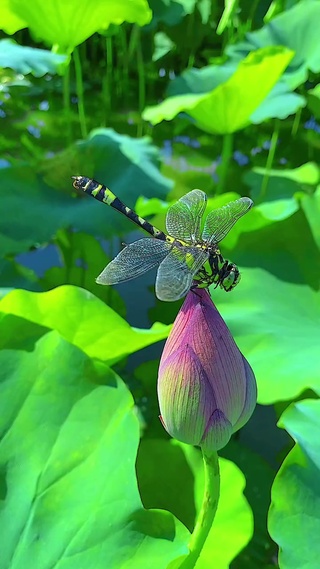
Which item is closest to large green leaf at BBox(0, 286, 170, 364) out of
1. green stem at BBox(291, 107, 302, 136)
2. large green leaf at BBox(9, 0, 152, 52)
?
large green leaf at BBox(9, 0, 152, 52)

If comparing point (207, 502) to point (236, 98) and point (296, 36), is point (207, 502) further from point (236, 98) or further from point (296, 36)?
point (296, 36)

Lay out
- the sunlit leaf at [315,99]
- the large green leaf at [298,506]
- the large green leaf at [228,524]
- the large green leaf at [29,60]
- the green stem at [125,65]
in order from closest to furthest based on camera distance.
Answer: the large green leaf at [298,506]
the large green leaf at [228,524]
the large green leaf at [29,60]
the sunlit leaf at [315,99]
the green stem at [125,65]

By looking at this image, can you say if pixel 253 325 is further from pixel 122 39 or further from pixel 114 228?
pixel 122 39

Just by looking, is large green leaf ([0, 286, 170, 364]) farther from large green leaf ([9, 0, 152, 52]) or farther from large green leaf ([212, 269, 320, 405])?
large green leaf ([9, 0, 152, 52])

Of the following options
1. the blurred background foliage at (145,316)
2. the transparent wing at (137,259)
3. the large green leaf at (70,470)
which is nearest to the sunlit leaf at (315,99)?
the blurred background foliage at (145,316)

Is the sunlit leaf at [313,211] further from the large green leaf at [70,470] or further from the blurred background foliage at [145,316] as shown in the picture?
the large green leaf at [70,470]
